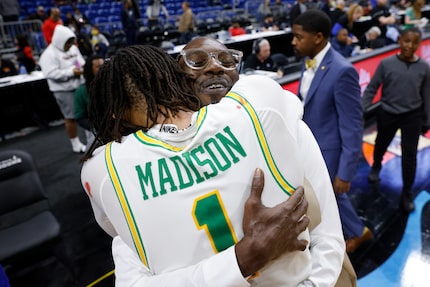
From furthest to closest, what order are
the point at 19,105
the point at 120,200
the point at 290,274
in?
the point at 19,105
the point at 290,274
the point at 120,200

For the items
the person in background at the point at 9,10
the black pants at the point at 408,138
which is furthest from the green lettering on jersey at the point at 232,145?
the person in background at the point at 9,10

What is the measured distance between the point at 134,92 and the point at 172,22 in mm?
11170

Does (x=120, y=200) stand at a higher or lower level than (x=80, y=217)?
higher

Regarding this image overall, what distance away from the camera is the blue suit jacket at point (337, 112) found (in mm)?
2150

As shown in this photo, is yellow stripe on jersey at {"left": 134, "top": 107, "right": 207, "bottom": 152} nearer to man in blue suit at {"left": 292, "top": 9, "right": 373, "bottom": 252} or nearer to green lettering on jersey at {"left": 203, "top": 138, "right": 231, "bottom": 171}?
green lettering on jersey at {"left": 203, "top": 138, "right": 231, "bottom": 171}

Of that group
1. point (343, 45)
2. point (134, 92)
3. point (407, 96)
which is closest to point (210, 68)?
point (134, 92)

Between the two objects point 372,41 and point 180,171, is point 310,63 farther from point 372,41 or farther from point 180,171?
point 372,41

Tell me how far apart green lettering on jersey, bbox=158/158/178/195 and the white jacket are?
168 inches

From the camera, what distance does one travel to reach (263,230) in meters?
0.76

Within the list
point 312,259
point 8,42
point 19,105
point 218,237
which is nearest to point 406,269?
point 312,259

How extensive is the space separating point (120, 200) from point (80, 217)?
286 centimetres

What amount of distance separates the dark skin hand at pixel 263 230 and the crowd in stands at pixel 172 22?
17.6 ft

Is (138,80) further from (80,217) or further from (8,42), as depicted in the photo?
(8,42)

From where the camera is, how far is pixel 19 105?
5844 mm
